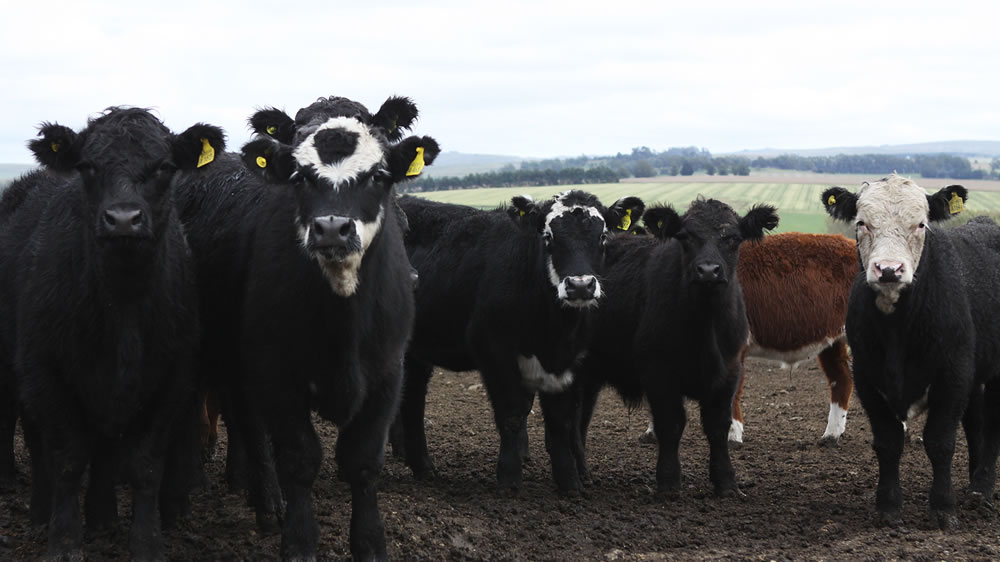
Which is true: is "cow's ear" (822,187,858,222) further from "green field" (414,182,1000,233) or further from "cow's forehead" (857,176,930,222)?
"green field" (414,182,1000,233)

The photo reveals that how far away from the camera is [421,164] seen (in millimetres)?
6469

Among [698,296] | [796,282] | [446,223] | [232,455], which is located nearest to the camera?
[232,455]

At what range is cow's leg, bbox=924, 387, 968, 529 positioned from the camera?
7.60 meters

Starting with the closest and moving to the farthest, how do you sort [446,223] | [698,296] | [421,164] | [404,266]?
1. [421,164]
2. [404,266]
3. [698,296]
4. [446,223]

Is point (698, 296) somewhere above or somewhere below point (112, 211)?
below

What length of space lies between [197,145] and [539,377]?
375 cm

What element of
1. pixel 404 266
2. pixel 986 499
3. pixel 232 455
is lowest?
pixel 986 499

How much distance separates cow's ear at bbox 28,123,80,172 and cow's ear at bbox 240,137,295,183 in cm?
98

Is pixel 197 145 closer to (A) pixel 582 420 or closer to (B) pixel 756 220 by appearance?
(B) pixel 756 220

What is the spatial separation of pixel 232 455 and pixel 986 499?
19.6 feet

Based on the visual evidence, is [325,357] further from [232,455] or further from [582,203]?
[582,203]

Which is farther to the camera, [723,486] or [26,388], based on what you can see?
[723,486]

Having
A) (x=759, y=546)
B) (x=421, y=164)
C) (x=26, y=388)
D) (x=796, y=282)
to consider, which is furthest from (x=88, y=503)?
(x=796, y=282)

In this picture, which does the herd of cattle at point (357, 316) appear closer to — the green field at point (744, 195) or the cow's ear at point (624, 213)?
the cow's ear at point (624, 213)
